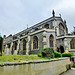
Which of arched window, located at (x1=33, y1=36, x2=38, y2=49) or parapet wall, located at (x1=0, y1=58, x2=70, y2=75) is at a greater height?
arched window, located at (x1=33, y1=36, x2=38, y2=49)

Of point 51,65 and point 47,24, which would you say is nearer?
point 51,65

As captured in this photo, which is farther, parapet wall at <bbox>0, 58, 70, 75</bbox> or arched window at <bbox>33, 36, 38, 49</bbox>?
arched window at <bbox>33, 36, 38, 49</bbox>

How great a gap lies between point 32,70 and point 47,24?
25647mm

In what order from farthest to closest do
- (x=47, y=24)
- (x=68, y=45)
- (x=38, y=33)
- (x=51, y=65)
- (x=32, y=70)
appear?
(x=47, y=24)
(x=38, y=33)
(x=68, y=45)
(x=51, y=65)
(x=32, y=70)

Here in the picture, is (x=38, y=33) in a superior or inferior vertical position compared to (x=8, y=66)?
superior

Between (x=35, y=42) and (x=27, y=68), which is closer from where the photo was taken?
(x=27, y=68)

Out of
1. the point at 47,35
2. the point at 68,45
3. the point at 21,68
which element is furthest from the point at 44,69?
the point at 68,45

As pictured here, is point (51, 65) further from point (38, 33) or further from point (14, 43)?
point (14, 43)

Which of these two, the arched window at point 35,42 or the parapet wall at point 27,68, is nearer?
the parapet wall at point 27,68

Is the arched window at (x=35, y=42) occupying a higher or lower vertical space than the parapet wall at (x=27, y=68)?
higher

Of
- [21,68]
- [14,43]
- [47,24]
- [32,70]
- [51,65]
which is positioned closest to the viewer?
[21,68]

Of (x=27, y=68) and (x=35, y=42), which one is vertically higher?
(x=35, y=42)

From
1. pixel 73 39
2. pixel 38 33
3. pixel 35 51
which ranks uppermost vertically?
pixel 38 33

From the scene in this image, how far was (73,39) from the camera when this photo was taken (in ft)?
69.5
